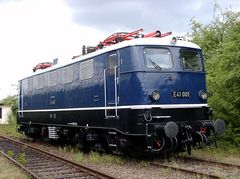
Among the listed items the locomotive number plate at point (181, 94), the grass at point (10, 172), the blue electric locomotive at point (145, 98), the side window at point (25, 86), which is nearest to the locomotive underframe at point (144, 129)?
the blue electric locomotive at point (145, 98)

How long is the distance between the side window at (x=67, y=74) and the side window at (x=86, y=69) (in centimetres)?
81

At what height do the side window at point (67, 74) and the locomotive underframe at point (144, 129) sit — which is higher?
the side window at point (67, 74)

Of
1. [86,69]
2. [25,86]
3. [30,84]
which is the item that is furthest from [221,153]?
[25,86]

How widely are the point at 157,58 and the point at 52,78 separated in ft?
20.7

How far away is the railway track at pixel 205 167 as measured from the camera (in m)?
9.22

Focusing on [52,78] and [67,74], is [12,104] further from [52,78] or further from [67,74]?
[67,74]

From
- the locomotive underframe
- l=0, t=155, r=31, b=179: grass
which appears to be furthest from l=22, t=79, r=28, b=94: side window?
l=0, t=155, r=31, b=179: grass

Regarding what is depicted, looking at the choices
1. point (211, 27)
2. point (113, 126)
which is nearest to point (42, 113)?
point (113, 126)

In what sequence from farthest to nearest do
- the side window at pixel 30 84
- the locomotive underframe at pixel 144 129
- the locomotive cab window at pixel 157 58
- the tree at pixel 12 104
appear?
the tree at pixel 12 104 < the side window at pixel 30 84 < the locomotive cab window at pixel 157 58 < the locomotive underframe at pixel 144 129

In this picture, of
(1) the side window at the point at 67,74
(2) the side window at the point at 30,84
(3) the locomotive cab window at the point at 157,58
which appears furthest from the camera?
(2) the side window at the point at 30,84

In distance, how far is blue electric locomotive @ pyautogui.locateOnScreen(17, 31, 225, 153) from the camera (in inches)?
415

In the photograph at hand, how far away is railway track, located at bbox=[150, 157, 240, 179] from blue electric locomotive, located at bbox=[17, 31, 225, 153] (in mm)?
446

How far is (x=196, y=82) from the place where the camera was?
37.9 feet

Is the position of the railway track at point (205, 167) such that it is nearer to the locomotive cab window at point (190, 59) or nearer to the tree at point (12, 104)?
the locomotive cab window at point (190, 59)
